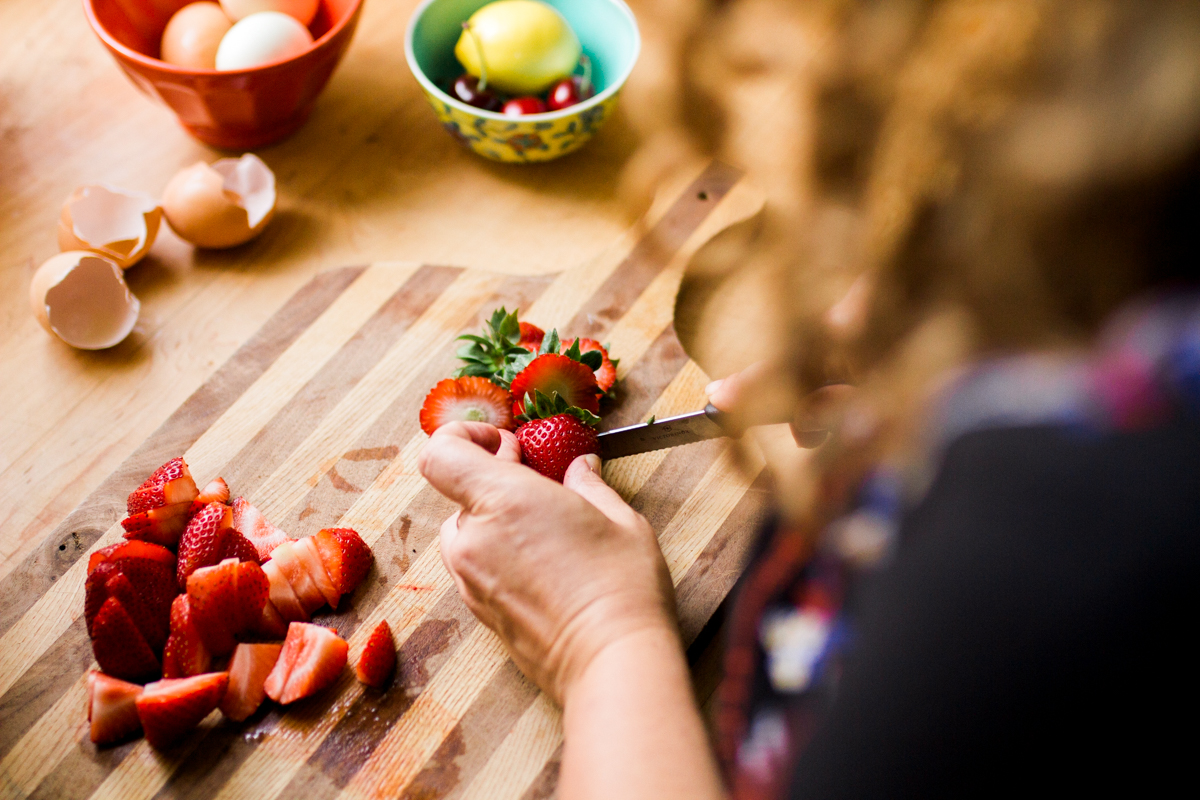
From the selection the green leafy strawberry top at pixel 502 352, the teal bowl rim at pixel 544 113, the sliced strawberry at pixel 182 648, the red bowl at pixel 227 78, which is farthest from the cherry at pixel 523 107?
the sliced strawberry at pixel 182 648

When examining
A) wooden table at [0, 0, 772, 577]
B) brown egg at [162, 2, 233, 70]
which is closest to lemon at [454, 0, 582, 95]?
wooden table at [0, 0, 772, 577]

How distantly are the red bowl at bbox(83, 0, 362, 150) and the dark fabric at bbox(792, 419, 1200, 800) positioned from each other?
113 centimetres

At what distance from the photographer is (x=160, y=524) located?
93cm

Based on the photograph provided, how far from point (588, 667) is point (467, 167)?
2.94ft

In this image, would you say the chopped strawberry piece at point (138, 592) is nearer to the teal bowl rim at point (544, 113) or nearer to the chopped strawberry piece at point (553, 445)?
the chopped strawberry piece at point (553, 445)

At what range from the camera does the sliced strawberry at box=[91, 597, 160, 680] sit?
833mm

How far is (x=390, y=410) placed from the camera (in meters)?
1.07

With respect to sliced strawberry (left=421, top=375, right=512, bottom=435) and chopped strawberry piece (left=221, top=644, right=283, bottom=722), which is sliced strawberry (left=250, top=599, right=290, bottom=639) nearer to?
chopped strawberry piece (left=221, top=644, right=283, bottom=722)

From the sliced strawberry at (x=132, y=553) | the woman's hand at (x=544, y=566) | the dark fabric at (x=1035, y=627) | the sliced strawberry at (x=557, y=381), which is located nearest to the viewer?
the dark fabric at (x=1035, y=627)

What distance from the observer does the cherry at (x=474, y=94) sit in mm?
1255

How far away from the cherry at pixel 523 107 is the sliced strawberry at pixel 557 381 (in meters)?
0.46

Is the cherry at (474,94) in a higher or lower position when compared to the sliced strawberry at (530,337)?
higher

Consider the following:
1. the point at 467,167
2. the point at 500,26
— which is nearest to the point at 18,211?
the point at 467,167

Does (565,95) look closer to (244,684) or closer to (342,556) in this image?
(342,556)
